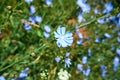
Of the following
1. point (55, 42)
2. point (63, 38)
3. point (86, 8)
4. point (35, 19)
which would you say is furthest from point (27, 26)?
point (63, 38)

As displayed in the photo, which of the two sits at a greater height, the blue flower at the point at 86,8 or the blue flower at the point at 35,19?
the blue flower at the point at 86,8

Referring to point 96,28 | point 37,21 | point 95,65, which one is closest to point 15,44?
point 37,21

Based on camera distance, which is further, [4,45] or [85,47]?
[85,47]

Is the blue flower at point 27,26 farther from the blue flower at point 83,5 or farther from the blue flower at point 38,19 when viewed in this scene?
the blue flower at point 83,5

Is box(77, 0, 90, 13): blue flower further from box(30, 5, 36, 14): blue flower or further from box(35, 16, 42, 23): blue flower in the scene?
box(35, 16, 42, 23): blue flower

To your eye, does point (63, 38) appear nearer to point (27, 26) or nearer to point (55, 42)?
point (55, 42)

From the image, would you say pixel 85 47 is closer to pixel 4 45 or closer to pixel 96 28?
pixel 96 28

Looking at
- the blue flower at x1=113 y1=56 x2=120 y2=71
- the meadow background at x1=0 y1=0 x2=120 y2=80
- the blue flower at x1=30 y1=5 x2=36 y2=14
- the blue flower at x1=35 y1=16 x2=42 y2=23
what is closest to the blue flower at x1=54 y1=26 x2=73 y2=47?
the meadow background at x1=0 y1=0 x2=120 y2=80

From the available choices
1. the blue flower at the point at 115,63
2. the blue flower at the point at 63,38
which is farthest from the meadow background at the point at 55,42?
the blue flower at the point at 63,38

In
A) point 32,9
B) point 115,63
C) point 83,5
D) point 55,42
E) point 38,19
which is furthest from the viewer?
point 83,5
